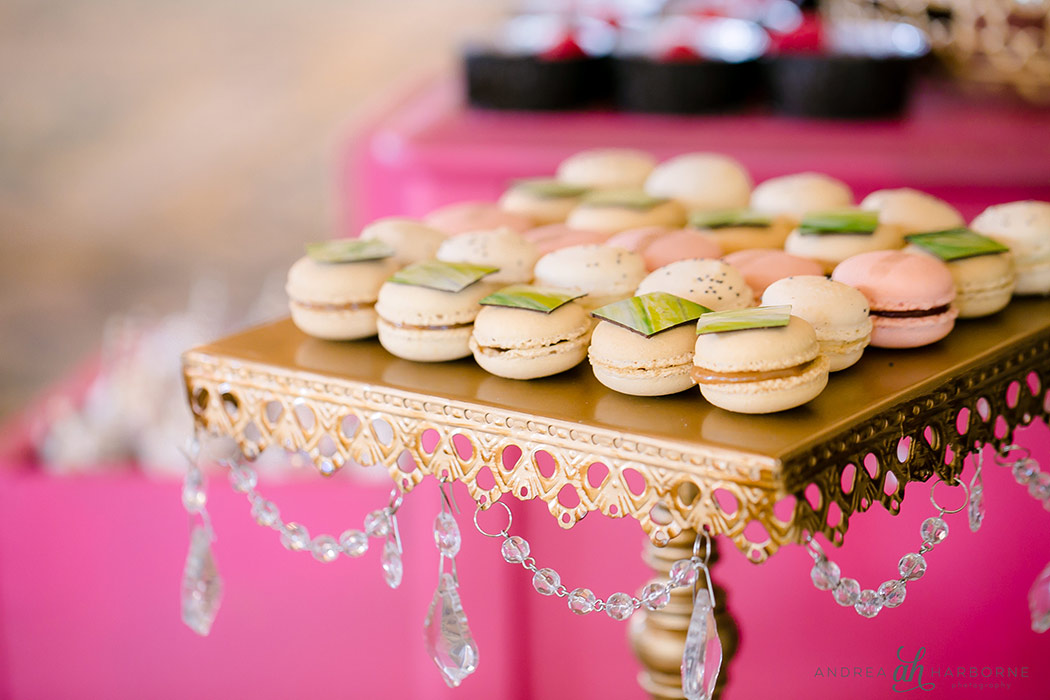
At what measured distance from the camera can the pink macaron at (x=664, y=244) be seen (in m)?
0.79

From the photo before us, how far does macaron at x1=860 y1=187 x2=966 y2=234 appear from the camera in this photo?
0.85 m

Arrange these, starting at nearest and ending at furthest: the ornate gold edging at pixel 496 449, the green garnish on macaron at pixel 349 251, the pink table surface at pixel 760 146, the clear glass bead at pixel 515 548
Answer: the ornate gold edging at pixel 496 449 < the clear glass bead at pixel 515 548 < the green garnish on macaron at pixel 349 251 < the pink table surface at pixel 760 146

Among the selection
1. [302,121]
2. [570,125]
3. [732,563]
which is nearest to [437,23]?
[302,121]

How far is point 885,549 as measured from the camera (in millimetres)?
1119

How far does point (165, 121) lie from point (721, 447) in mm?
4628

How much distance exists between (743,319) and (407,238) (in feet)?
0.96

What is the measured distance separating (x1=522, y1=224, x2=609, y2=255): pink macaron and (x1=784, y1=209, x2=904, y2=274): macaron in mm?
142

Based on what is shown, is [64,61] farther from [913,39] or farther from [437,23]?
[913,39]

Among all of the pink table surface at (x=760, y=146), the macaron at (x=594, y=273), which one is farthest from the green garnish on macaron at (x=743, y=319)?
the pink table surface at (x=760, y=146)

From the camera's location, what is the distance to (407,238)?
817 millimetres

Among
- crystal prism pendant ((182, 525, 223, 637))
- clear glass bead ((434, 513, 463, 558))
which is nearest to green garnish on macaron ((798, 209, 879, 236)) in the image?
clear glass bead ((434, 513, 463, 558))

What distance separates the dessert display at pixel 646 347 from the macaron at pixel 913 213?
0.27 metres

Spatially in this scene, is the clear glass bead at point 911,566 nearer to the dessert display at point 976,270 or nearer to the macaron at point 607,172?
the dessert display at point 976,270

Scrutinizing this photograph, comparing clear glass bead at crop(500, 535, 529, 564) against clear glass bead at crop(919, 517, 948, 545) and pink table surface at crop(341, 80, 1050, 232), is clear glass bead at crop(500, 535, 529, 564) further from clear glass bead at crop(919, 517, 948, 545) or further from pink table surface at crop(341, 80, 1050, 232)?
pink table surface at crop(341, 80, 1050, 232)
